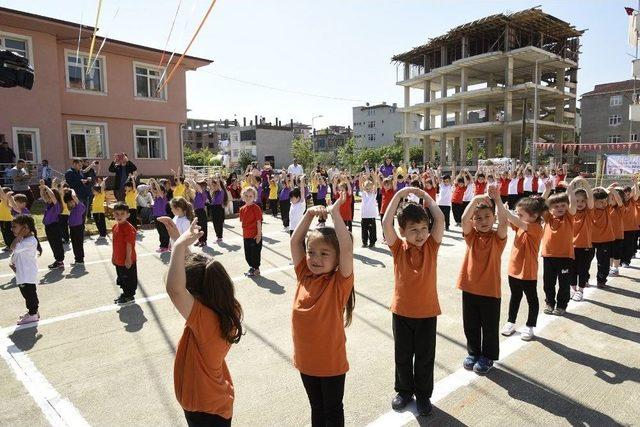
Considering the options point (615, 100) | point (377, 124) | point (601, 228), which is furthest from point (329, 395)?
point (377, 124)

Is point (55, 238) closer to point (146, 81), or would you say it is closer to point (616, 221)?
point (616, 221)

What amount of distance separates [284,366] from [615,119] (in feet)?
221

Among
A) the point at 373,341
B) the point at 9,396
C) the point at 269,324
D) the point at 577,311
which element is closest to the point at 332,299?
the point at 373,341

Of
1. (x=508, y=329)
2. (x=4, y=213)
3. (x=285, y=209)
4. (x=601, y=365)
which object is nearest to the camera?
(x=601, y=365)

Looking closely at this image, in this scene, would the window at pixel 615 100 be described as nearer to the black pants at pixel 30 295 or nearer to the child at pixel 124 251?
the child at pixel 124 251

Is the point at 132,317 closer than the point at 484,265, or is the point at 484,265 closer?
the point at 484,265

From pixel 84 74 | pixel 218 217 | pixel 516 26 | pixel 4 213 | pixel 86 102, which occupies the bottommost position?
pixel 218 217

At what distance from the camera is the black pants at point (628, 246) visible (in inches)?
316

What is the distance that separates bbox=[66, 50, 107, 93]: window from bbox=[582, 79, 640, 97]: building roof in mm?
60705

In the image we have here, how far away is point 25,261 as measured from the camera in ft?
17.9

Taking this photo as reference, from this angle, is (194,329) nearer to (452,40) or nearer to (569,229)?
(569,229)

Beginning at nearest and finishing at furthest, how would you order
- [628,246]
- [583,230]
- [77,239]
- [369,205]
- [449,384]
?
[449,384]
[583,230]
[628,246]
[77,239]
[369,205]

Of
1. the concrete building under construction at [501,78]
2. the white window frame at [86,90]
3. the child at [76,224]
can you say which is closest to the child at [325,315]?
the child at [76,224]

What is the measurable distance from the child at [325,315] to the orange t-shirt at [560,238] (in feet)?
12.6
